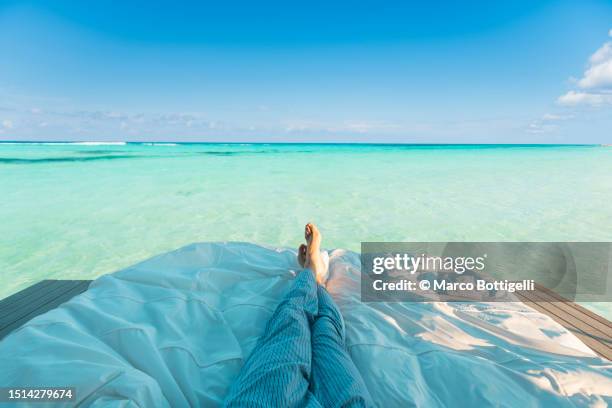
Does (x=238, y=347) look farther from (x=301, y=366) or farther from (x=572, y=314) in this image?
(x=572, y=314)

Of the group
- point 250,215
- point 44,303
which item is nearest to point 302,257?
point 44,303

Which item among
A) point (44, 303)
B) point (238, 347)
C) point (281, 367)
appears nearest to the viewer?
point (281, 367)

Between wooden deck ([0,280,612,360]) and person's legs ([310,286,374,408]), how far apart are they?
60.2 inches

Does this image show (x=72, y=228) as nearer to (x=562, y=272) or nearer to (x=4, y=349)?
(x=4, y=349)

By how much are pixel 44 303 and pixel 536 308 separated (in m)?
3.41

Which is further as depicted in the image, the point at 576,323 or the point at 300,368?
the point at 576,323

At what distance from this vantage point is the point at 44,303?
2.39 m

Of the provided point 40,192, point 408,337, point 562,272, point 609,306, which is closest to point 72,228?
point 40,192

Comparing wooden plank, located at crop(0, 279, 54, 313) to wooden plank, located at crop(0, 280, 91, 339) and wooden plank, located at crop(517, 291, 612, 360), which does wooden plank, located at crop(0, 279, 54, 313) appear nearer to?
wooden plank, located at crop(0, 280, 91, 339)

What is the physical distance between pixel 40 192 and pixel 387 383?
32.5ft

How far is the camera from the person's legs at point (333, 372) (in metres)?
0.99

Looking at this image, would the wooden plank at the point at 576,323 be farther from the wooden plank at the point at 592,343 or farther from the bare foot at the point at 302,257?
the bare foot at the point at 302,257

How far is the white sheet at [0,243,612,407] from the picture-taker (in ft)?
3.45

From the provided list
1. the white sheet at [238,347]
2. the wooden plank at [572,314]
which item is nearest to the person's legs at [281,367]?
the white sheet at [238,347]
